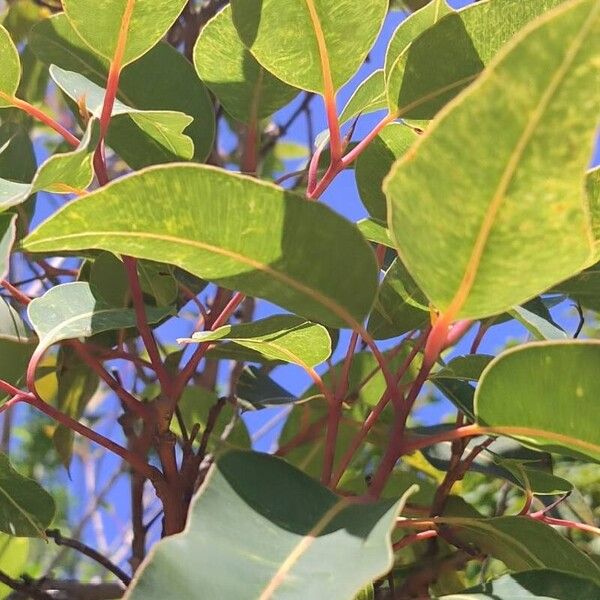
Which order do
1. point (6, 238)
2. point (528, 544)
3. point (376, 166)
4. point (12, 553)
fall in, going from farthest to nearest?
point (12, 553), point (376, 166), point (528, 544), point (6, 238)

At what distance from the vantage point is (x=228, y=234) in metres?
0.52

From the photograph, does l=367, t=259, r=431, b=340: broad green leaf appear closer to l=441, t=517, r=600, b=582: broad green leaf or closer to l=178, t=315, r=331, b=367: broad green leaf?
l=178, t=315, r=331, b=367: broad green leaf

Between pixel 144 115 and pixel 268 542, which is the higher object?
pixel 144 115

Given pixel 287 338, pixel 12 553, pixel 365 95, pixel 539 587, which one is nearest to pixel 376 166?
pixel 365 95

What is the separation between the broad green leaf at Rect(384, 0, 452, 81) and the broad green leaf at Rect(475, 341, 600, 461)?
35cm

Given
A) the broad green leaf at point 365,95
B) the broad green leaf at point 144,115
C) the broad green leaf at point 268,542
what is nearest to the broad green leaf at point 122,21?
the broad green leaf at point 144,115

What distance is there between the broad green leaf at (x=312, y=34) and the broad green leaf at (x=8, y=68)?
209mm

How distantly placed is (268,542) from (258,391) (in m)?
0.51

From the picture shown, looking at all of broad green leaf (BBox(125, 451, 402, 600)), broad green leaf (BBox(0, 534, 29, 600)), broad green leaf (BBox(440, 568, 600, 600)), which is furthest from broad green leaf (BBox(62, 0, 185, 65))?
broad green leaf (BBox(0, 534, 29, 600))

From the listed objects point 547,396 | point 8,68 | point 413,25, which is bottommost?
point 547,396

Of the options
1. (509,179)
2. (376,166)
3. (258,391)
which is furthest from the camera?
(258,391)

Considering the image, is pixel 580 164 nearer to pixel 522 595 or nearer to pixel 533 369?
pixel 533 369

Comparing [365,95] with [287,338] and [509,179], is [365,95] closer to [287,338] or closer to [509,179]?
[287,338]

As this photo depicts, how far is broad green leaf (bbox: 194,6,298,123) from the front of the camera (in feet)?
2.61
